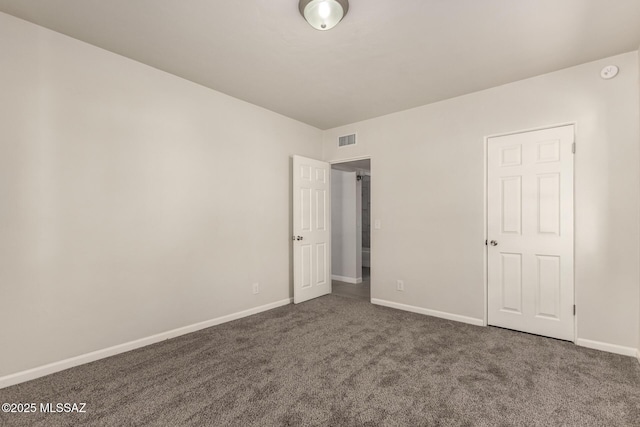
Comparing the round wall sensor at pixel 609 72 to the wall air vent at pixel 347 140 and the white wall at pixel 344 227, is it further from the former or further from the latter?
the white wall at pixel 344 227

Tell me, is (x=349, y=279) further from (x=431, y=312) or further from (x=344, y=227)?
(x=431, y=312)

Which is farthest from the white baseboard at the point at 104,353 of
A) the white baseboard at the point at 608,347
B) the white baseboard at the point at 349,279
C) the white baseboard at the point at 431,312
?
the white baseboard at the point at 608,347

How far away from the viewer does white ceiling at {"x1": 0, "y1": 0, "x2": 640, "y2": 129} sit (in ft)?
6.68

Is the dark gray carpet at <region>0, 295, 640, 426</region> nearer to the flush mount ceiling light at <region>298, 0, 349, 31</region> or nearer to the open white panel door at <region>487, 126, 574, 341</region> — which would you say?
the open white panel door at <region>487, 126, 574, 341</region>

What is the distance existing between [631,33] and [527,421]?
2.99m

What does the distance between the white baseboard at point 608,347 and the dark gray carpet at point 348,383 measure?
3.7 inches

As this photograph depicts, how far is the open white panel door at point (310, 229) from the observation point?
4.22 meters

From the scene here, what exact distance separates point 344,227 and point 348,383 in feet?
12.6

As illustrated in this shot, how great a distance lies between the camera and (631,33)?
91.1 inches

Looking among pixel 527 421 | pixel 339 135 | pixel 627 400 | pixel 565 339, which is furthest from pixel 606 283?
pixel 339 135

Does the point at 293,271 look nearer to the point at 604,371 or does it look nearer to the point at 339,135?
the point at 339,135

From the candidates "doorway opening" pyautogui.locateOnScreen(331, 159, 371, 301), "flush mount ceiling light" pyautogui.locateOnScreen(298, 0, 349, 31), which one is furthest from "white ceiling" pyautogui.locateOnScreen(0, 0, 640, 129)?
"doorway opening" pyautogui.locateOnScreen(331, 159, 371, 301)

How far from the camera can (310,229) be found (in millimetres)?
4426

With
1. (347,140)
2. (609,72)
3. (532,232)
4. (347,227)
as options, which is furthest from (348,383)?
(347,227)
